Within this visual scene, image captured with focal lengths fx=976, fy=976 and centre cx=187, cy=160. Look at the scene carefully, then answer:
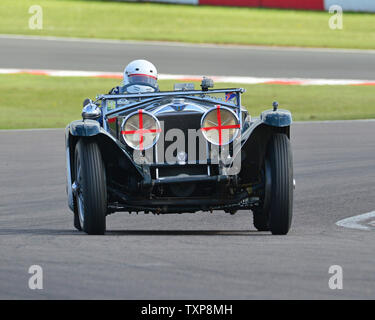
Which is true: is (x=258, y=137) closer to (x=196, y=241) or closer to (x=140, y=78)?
(x=196, y=241)

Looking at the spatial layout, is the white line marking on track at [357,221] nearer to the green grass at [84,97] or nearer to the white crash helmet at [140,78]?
the white crash helmet at [140,78]

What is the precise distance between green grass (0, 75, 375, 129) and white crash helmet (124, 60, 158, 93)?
25.9 ft

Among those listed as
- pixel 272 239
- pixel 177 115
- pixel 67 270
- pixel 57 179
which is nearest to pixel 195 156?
pixel 177 115

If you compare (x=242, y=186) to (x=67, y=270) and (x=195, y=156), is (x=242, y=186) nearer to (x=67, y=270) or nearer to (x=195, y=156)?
(x=195, y=156)

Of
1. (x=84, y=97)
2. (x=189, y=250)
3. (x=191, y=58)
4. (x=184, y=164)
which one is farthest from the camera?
(x=191, y=58)

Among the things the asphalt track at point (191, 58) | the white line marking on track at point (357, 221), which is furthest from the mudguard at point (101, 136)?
the asphalt track at point (191, 58)

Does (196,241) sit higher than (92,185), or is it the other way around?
(92,185)

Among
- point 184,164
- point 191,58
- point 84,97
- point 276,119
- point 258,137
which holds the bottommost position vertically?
point 184,164

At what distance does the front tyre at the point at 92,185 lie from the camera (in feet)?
24.6

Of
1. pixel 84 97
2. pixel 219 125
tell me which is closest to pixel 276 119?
pixel 219 125

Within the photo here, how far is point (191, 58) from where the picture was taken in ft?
81.0

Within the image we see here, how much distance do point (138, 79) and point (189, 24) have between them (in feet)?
68.1

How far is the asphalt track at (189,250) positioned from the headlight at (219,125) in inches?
30.2

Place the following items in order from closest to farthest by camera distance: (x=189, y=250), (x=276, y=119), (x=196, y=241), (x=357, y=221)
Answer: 1. (x=189, y=250)
2. (x=196, y=241)
3. (x=276, y=119)
4. (x=357, y=221)
